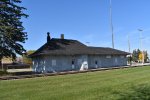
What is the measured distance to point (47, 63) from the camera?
51.1 metres

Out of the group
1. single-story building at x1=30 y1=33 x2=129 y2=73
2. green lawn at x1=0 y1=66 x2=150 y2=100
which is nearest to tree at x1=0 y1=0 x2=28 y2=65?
single-story building at x1=30 y1=33 x2=129 y2=73

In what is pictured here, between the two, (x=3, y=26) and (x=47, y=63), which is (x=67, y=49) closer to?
(x=47, y=63)

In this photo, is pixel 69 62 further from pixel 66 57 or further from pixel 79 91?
pixel 79 91

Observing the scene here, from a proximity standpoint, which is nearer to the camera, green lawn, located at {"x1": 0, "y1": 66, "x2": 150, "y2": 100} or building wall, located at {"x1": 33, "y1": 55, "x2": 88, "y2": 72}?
green lawn, located at {"x1": 0, "y1": 66, "x2": 150, "y2": 100}

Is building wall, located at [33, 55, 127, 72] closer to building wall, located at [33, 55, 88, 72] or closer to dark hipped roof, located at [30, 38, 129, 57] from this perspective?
building wall, located at [33, 55, 88, 72]

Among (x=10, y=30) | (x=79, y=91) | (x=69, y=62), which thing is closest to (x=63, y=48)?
(x=69, y=62)

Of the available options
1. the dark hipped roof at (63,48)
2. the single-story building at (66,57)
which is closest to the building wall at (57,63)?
the single-story building at (66,57)

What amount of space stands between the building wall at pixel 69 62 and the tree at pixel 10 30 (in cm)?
571

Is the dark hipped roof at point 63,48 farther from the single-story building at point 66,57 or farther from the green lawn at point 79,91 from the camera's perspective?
the green lawn at point 79,91

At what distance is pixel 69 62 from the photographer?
54844 mm

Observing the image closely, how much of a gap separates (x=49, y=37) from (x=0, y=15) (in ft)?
43.0

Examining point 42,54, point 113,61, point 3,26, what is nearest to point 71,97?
point 3,26

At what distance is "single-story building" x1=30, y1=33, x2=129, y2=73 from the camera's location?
51438mm

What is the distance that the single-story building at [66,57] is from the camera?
51438 millimetres
